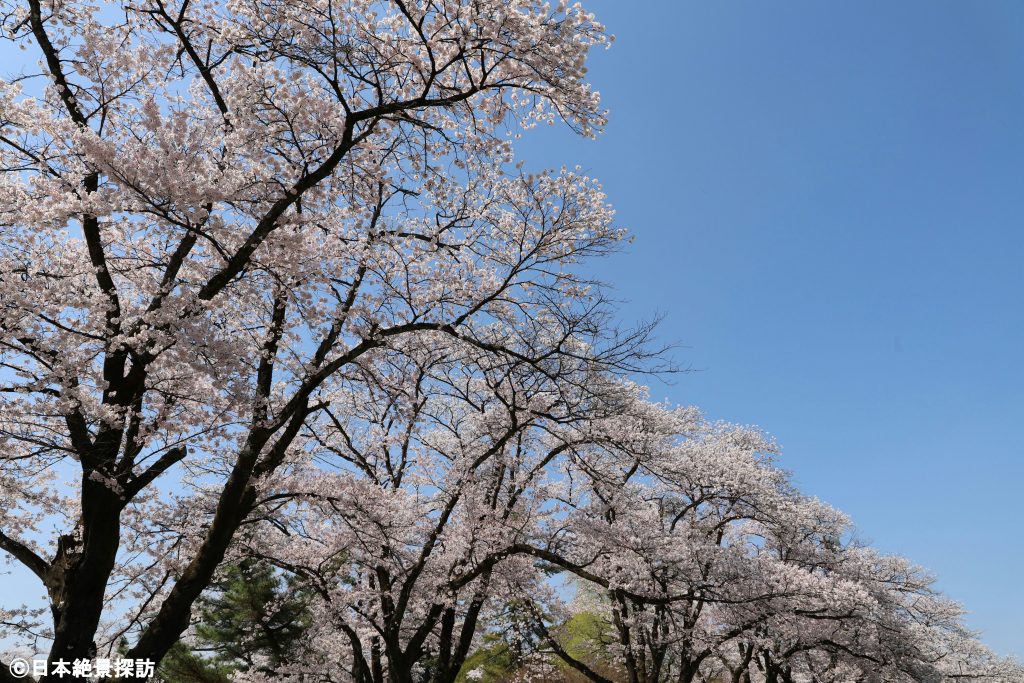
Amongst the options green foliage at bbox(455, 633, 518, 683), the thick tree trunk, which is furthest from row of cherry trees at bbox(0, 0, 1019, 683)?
green foliage at bbox(455, 633, 518, 683)

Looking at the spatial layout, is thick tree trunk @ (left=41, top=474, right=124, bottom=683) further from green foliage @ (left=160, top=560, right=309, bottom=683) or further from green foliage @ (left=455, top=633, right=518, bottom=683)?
green foliage @ (left=455, top=633, right=518, bottom=683)

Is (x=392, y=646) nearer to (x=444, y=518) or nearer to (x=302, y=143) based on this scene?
(x=444, y=518)

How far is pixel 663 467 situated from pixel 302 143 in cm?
685

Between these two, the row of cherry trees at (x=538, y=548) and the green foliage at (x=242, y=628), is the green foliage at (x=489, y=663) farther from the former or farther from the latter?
the green foliage at (x=242, y=628)

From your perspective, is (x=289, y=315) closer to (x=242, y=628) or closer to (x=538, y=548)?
(x=538, y=548)

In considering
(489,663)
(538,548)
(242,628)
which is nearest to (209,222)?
(538,548)

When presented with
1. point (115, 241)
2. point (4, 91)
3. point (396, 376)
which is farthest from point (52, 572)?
point (396, 376)

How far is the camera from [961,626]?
23.8 meters

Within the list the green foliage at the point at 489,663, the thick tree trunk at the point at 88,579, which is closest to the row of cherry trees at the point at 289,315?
the thick tree trunk at the point at 88,579

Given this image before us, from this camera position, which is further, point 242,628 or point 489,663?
point 489,663

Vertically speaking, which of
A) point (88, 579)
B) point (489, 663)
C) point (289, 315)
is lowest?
point (489, 663)

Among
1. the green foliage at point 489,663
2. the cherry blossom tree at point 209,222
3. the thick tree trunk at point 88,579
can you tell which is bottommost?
the green foliage at point 489,663

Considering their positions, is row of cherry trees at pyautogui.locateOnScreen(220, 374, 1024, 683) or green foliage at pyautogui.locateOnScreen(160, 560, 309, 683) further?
green foliage at pyautogui.locateOnScreen(160, 560, 309, 683)

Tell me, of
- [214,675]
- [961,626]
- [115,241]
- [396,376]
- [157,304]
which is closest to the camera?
[157,304]
